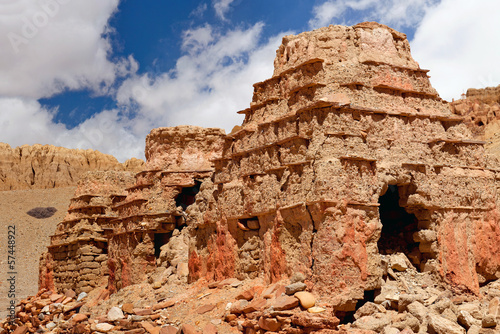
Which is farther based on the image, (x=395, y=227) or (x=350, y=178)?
(x=395, y=227)

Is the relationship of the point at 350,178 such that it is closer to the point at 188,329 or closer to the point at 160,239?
the point at 188,329

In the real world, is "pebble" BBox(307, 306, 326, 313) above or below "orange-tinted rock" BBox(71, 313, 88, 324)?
below

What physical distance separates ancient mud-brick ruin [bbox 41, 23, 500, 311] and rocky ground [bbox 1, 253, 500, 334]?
0.34m

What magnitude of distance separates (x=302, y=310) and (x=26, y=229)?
4922cm

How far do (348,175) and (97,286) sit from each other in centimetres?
1347

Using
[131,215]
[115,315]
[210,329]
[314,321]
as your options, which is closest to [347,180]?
[314,321]

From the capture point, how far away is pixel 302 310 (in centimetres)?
1065

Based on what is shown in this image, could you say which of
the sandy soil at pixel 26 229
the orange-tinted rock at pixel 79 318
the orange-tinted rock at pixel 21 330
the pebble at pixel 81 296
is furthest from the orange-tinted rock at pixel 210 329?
the sandy soil at pixel 26 229

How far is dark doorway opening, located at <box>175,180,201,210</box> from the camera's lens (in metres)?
20.2

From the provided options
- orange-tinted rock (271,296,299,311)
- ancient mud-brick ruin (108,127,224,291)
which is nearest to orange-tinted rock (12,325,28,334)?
ancient mud-brick ruin (108,127,224,291)

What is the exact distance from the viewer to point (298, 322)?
1030 centimetres

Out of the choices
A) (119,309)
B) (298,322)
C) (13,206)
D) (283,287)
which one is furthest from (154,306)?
(13,206)

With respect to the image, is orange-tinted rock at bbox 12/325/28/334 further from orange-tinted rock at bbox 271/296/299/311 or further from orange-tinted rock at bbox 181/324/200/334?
orange-tinted rock at bbox 271/296/299/311

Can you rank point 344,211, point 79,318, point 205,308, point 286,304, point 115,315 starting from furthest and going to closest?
point 79,318
point 115,315
point 205,308
point 344,211
point 286,304
